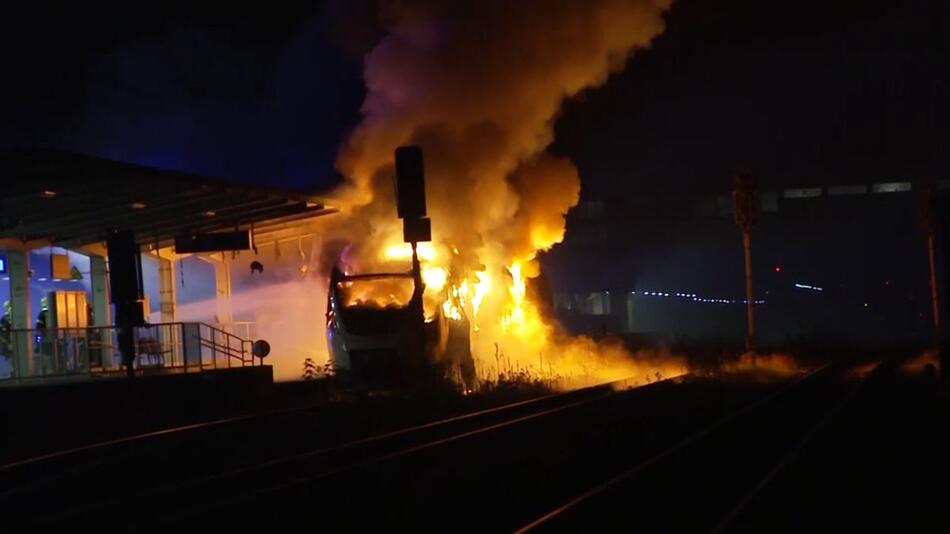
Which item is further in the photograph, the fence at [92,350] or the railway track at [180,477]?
the fence at [92,350]

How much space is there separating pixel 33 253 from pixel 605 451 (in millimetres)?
17933

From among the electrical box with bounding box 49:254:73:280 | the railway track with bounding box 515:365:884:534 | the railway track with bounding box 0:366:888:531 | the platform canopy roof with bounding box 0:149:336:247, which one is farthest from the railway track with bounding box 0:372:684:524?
the electrical box with bounding box 49:254:73:280

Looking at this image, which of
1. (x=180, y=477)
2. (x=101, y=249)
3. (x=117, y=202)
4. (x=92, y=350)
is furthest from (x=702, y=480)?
(x=101, y=249)

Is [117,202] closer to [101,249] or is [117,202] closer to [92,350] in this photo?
[92,350]

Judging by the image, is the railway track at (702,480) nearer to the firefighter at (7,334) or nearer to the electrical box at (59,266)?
the firefighter at (7,334)

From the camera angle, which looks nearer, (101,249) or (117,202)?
(117,202)

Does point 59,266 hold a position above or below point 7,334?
above

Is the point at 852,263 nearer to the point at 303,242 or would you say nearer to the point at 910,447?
the point at 303,242

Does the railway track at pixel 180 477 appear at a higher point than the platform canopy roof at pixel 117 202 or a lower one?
lower

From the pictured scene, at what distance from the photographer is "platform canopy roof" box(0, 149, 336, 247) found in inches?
822

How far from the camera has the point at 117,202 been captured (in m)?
24.4

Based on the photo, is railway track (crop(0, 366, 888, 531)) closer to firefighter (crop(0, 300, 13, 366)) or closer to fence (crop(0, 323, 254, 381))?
fence (crop(0, 323, 254, 381))

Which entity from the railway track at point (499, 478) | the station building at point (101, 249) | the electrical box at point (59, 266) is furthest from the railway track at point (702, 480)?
the electrical box at point (59, 266)

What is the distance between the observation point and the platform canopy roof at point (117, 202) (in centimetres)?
2088
